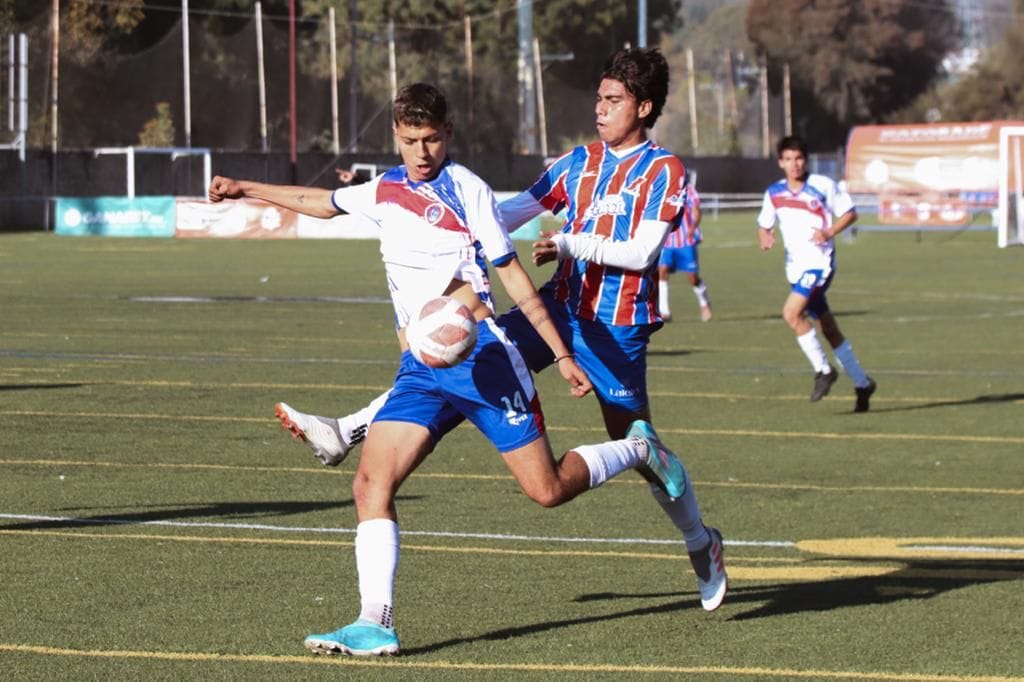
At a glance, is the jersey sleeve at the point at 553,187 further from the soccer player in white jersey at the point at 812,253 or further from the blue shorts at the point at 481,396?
the soccer player in white jersey at the point at 812,253

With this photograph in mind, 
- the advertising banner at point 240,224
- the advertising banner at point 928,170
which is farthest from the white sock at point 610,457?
the advertising banner at point 928,170

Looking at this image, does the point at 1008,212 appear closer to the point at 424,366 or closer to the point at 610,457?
the point at 610,457

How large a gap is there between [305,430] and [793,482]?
488cm

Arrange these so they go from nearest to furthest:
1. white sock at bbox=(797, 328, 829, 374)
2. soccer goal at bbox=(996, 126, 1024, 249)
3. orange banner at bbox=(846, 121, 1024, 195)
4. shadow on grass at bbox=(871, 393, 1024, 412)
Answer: shadow on grass at bbox=(871, 393, 1024, 412) → white sock at bbox=(797, 328, 829, 374) → soccer goal at bbox=(996, 126, 1024, 249) → orange banner at bbox=(846, 121, 1024, 195)

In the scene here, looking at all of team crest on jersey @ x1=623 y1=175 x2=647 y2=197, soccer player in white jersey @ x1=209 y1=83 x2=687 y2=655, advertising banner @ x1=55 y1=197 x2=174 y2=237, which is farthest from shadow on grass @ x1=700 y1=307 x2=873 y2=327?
advertising banner @ x1=55 y1=197 x2=174 y2=237

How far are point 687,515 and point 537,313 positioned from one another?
1188mm

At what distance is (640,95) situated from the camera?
25.0 ft

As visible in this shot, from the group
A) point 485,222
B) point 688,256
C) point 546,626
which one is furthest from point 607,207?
point 688,256

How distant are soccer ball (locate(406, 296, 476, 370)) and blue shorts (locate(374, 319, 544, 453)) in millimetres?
85

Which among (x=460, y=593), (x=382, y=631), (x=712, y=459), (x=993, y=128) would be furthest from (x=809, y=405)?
(x=993, y=128)

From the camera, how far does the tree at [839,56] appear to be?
10750 cm

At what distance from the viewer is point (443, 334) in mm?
6480

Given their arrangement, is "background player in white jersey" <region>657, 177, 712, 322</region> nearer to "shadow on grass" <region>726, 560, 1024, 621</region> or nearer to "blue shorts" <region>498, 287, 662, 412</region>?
"shadow on grass" <region>726, 560, 1024, 621</region>

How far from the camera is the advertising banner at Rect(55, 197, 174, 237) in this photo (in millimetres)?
49562
